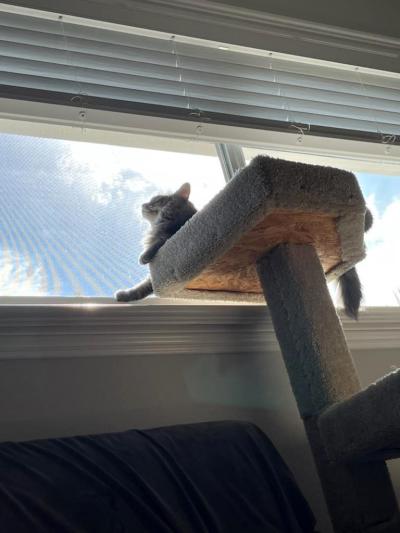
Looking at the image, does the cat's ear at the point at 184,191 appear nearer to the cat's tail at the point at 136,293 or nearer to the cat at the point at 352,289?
the cat's tail at the point at 136,293

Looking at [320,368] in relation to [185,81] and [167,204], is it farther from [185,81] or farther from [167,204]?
[185,81]

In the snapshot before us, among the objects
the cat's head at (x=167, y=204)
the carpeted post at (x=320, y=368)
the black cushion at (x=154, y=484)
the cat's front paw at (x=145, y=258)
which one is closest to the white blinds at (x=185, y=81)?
the cat's head at (x=167, y=204)

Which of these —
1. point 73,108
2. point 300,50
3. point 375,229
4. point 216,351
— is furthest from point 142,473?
point 300,50

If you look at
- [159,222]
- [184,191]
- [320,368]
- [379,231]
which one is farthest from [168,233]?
[379,231]

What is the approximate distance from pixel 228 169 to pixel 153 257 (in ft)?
1.73

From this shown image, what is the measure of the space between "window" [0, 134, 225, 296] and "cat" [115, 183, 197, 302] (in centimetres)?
11

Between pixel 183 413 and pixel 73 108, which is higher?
pixel 73 108

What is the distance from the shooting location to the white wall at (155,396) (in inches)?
37.3

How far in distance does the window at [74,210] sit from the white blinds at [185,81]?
0.15m

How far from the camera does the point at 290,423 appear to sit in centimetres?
113

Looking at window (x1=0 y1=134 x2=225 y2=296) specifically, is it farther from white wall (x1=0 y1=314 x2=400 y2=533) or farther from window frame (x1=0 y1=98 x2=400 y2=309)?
white wall (x1=0 y1=314 x2=400 y2=533)

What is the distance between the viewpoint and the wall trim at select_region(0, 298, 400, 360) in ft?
3.21

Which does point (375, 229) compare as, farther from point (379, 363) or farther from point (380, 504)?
point (380, 504)

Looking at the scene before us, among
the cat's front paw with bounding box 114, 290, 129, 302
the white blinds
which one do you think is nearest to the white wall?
the cat's front paw with bounding box 114, 290, 129, 302
